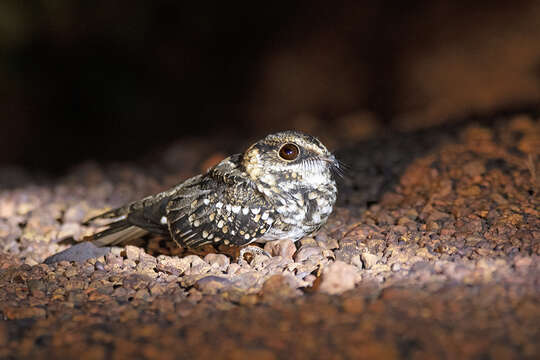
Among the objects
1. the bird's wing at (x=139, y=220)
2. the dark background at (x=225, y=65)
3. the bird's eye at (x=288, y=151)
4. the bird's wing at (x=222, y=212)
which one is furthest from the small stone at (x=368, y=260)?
the dark background at (x=225, y=65)

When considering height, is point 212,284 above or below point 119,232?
below

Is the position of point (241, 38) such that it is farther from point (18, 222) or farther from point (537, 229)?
point (537, 229)

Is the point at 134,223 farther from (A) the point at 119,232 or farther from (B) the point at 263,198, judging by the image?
(B) the point at 263,198

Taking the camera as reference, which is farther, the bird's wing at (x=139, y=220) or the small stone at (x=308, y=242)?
the bird's wing at (x=139, y=220)

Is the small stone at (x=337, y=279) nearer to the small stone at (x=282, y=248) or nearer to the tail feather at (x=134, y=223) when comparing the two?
the small stone at (x=282, y=248)

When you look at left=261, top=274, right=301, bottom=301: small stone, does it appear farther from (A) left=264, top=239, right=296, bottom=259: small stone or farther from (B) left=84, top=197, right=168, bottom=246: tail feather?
(B) left=84, top=197, right=168, bottom=246: tail feather

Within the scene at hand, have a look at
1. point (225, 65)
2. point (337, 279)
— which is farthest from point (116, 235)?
point (225, 65)

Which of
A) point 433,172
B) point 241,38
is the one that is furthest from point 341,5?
point 433,172
